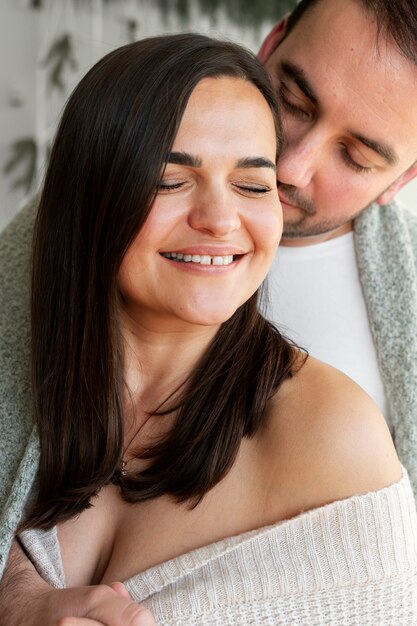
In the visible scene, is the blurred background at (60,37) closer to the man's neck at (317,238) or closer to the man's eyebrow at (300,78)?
the man's neck at (317,238)

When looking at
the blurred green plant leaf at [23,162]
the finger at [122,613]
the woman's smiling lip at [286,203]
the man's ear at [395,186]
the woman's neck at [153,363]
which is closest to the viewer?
the finger at [122,613]

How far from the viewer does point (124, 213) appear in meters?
1.24

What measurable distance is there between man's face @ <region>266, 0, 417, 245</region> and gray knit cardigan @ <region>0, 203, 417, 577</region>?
18 cm

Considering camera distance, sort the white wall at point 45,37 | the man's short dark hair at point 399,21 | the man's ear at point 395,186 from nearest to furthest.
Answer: the man's short dark hair at point 399,21
the man's ear at point 395,186
the white wall at point 45,37

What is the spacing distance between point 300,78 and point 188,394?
0.62 m

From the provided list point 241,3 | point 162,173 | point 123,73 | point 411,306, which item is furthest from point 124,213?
point 241,3

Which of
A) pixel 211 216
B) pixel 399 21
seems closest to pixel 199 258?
pixel 211 216


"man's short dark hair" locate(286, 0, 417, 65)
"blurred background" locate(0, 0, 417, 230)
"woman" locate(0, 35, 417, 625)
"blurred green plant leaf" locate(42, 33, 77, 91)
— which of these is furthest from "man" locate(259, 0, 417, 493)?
"blurred green plant leaf" locate(42, 33, 77, 91)

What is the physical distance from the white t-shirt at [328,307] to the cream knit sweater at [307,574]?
22.2 inches

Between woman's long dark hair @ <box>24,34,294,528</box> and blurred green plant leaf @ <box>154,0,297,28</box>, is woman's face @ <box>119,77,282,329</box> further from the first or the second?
blurred green plant leaf @ <box>154,0,297,28</box>

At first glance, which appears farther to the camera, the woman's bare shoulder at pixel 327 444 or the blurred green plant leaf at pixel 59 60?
the blurred green plant leaf at pixel 59 60

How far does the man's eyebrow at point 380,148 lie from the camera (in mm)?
1645

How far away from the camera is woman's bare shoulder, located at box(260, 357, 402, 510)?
1.30 meters

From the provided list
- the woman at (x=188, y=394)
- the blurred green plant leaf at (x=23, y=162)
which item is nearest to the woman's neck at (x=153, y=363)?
the woman at (x=188, y=394)
